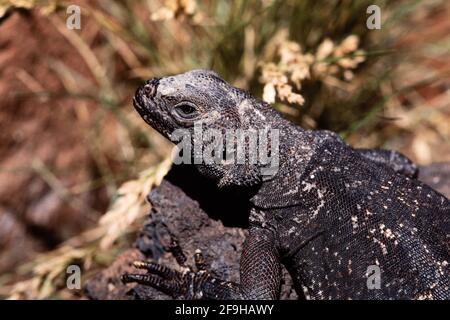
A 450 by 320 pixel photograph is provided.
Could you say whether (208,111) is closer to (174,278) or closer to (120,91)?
(174,278)

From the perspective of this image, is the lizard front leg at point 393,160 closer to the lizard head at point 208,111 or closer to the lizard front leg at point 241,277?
the lizard head at point 208,111

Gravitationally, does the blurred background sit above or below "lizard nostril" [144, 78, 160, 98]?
above

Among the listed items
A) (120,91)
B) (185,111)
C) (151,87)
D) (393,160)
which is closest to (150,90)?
(151,87)

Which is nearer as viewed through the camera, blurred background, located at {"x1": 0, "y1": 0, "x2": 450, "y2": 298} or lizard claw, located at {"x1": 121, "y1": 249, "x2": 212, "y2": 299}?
lizard claw, located at {"x1": 121, "y1": 249, "x2": 212, "y2": 299}

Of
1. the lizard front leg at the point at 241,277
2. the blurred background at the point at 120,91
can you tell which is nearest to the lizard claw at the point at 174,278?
the lizard front leg at the point at 241,277

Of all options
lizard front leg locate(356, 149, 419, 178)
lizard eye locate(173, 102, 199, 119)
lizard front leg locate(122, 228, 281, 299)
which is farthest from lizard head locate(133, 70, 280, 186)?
lizard front leg locate(356, 149, 419, 178)

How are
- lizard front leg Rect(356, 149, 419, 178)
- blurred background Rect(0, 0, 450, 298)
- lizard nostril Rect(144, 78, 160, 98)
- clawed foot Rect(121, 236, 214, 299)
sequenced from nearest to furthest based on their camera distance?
1. clawed foot Rect(121, 236, 214, 299)
2. lizard nostril Rect(144, 78, 160, 98)
3. lizard front leg Rect(356, 149, 419, 178)
4. blurred background Rect(0, 0, 450, 298)

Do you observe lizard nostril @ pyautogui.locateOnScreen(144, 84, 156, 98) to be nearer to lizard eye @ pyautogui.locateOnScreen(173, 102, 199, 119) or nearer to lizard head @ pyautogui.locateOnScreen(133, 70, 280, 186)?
lizard head @ pyautogui.locateOnScreen(133, 70, 280, 186)

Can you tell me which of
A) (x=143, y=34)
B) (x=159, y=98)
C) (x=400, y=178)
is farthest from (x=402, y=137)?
(x=159, y=98)

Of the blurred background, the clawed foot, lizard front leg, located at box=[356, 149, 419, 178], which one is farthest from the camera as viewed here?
the blurred background
